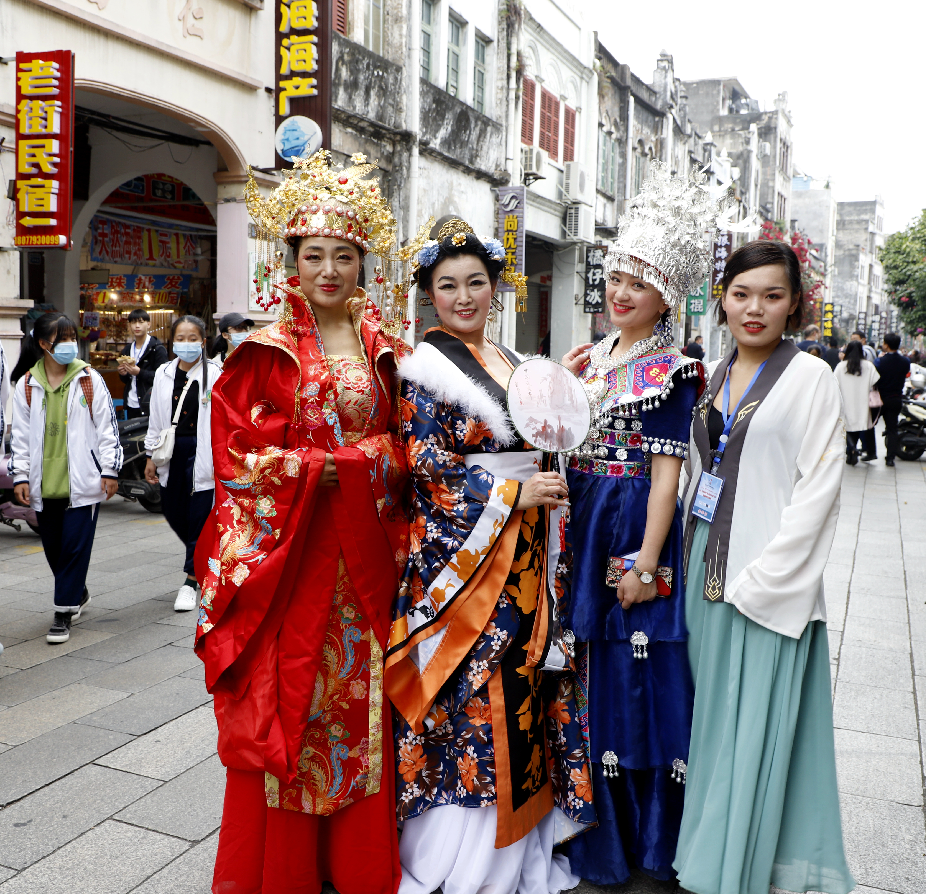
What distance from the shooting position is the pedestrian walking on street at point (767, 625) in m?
2.22

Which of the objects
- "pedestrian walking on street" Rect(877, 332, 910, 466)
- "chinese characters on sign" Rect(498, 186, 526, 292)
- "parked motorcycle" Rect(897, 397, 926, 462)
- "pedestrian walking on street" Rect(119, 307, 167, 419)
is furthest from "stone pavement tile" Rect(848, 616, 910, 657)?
"chinese characters on sign" Rect(498, 186, 526, 292)

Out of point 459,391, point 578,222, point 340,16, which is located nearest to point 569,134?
point 578,222

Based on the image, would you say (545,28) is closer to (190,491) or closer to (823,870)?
(190,491)

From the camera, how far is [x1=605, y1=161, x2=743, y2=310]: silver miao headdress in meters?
2.45

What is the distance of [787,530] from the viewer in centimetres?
221

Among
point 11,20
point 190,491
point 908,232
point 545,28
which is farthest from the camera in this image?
point 908,232

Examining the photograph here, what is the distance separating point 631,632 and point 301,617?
88cm

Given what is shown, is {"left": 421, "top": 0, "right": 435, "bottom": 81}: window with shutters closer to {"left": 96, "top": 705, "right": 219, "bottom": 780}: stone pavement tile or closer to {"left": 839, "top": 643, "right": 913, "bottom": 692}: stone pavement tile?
{"left": 839, "top": 643, "right": 913, "bottom": 692}: stone pavement tile

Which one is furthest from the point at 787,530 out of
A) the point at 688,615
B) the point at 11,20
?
the point at 11,20

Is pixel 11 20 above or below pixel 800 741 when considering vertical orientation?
above

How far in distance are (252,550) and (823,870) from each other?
1683 millimetres

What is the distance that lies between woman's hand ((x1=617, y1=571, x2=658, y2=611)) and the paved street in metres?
0.81

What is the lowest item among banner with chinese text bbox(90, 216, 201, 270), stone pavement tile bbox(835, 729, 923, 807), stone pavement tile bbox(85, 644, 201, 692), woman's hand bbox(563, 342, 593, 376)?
stone pavement tile bbox(835, 729, 923, 807)

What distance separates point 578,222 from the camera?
60.6ft
